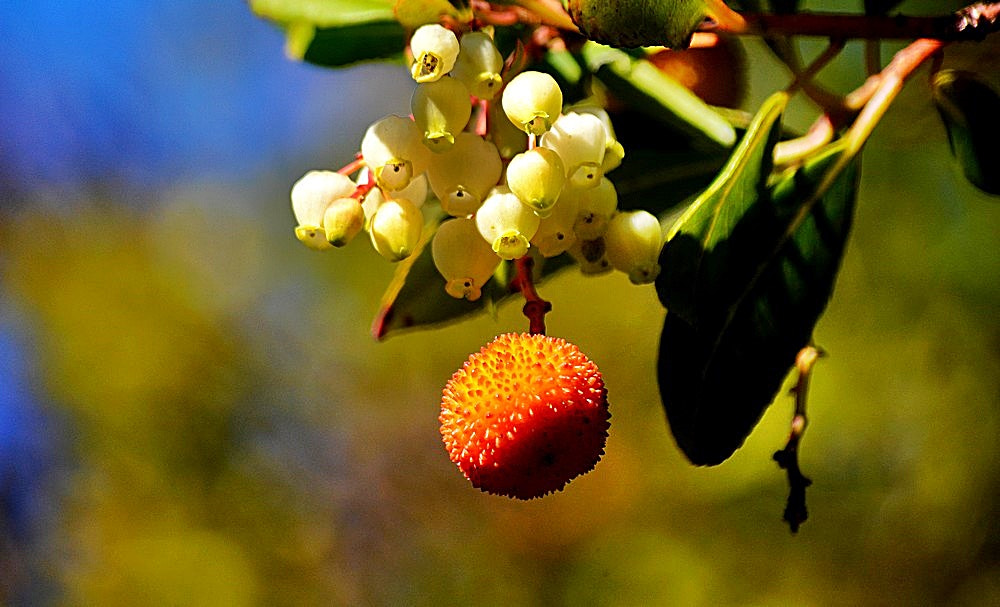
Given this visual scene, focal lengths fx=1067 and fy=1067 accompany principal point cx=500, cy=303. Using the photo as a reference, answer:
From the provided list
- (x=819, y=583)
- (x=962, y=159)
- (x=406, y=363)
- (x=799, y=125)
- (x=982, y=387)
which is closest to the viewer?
(x=962, y=159)

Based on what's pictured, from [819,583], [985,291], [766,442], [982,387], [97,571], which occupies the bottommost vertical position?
[97,571]

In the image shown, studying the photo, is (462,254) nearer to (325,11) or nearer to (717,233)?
(717,233)

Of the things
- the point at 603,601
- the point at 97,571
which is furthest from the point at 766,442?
the point at 97,571

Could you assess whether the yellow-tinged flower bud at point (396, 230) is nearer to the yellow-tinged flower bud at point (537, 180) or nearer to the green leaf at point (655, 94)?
the yellow-tinged flower bud at point (537, 180)

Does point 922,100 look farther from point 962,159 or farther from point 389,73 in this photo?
point 389,73

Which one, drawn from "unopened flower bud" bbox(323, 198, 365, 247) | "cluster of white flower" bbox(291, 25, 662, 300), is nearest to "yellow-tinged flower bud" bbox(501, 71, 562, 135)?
"cluster of white flower" bbox(291, 25, 662, 300)

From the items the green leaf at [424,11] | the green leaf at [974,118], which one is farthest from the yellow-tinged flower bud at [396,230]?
the green leaf at [974,118]
